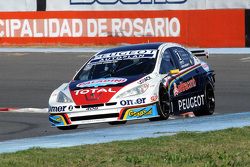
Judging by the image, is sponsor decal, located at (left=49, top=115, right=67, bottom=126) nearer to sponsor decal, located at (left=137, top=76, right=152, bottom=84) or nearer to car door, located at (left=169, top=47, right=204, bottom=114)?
sponsor decal, located at (left=137, top=76, right=152, bottom=84)

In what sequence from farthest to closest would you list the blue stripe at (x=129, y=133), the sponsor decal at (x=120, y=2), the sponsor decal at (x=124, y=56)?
the sponsor decal at (x=120, y=2)
the sponsor decal at (x=124, y=56)
the blue stripe at (x=129, y=133)

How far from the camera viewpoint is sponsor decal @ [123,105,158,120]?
15.9 meters

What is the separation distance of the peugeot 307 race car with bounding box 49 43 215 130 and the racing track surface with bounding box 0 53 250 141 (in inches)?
27.1

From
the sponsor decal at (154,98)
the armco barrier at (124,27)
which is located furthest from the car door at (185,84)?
the armco barrier at (124,27)

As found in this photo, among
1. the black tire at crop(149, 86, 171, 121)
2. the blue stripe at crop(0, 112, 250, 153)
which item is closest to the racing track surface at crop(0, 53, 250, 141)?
the black tire at crop(149, 86, 171, 121)

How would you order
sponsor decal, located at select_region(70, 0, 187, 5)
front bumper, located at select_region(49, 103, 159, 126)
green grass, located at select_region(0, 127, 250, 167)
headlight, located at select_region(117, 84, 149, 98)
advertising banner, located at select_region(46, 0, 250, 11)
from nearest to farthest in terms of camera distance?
1. green grass, located at select_region(0, 127, 250, 167)
2. front bumper, located at select_region(49, 103, 159, 126)
3. headlight, located at select_region(117, 84, 149, 98)
4. advertising banner, located at select_region(46, 0, 250, 11)
5. sponsor decal, located at select_region(70, 0, 187, 5)

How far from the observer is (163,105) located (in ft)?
53.8

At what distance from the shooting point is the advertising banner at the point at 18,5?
36469 mm

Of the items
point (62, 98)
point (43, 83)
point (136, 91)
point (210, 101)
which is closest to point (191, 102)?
point (210, 101)

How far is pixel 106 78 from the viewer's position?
1670 cm

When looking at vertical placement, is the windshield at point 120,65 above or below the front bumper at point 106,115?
above

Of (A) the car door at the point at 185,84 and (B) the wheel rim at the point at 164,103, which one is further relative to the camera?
(A) the car door at the point at 185,84

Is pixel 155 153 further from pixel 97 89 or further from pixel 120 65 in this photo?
pixel 120 65

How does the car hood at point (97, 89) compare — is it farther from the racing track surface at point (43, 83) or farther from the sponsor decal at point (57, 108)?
the racing track surface at point (43, 83)
